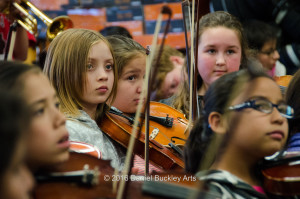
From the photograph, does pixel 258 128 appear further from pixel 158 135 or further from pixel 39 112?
pixel 158 135

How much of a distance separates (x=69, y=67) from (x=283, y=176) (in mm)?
812

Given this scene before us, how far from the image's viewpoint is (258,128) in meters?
1.21

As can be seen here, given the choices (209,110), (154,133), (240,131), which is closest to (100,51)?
(154,133)

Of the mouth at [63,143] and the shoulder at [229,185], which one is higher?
the mouth at [63,143]

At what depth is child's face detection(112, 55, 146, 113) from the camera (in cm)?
201

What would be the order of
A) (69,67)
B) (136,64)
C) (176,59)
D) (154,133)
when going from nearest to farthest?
(69,67)
(154,133)
(136,64)
(176,59)

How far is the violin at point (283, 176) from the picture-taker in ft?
3.97

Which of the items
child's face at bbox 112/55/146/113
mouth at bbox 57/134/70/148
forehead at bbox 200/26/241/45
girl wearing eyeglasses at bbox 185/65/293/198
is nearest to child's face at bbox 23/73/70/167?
mouth at bbox 57/134/70/148

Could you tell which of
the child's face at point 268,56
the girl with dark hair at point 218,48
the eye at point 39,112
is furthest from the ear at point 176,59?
the eye at point 39,112

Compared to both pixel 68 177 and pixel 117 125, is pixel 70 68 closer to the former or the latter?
pixel 117 125

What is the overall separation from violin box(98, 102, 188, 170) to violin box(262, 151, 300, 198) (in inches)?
19.1

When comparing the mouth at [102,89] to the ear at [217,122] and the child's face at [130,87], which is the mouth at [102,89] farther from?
the ear at [217,122]

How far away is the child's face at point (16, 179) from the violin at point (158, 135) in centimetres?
83

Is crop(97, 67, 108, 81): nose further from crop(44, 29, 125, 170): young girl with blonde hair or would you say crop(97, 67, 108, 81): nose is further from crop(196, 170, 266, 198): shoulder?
crop(196, 170, 266, 198): shoulder
